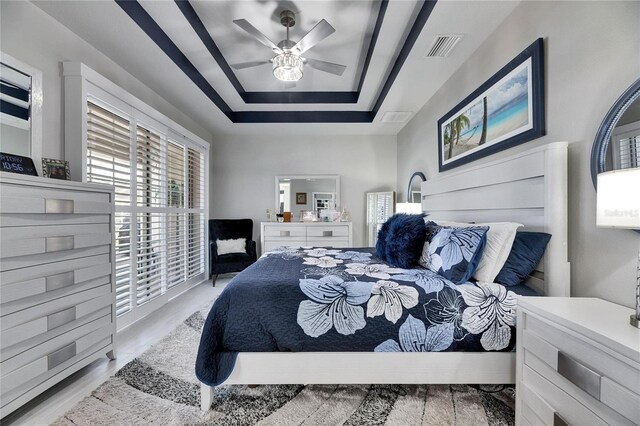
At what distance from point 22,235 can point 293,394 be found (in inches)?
66.6

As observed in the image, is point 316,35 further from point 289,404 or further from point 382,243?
point 289,404

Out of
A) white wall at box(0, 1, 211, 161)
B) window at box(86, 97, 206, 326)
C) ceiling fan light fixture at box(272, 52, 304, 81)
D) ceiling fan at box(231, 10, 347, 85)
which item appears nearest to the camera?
white wall at box(0, 1, 211, 161)

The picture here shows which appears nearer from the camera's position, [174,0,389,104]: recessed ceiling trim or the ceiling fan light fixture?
[174,0,389,104]: recessed ceiling trim

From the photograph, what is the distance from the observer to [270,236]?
4.30 m

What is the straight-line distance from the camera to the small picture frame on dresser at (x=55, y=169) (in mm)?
1729

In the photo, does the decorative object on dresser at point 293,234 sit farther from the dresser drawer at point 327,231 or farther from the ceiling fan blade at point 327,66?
the ceiling fan blade at point 327,66

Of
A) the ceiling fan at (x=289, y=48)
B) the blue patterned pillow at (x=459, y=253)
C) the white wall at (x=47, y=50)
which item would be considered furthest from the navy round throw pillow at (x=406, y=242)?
the white wall at (x=47, y=50)

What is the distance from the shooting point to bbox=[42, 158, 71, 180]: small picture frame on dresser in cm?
173

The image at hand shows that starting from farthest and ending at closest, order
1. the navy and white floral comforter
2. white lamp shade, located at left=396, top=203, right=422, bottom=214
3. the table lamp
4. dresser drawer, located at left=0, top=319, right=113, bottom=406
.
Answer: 1. white lamp shade, located at left=396, top=203, right=422, bottom=214
2. the navy and white floral comforter
3. dresser drawer, located at left=0, top=319, right=113, bottom=406
4. the table lamp

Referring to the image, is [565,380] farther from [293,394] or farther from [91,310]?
[91,310]

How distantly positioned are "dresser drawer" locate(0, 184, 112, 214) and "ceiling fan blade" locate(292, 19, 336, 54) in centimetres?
188

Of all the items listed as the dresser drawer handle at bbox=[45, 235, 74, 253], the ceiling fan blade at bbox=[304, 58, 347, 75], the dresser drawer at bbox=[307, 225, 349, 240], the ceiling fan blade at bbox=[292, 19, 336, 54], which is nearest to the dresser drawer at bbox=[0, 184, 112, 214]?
the dresser drawer handle at bbox=[45, 235, 74, 253]

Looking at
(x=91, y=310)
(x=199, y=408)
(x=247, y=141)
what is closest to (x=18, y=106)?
(x=91, y=310)

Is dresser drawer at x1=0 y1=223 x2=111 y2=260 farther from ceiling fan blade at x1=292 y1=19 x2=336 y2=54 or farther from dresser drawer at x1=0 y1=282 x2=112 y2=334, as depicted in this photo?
ceiling fan blade at x1=292 y1=19 x2=336 y2=54
